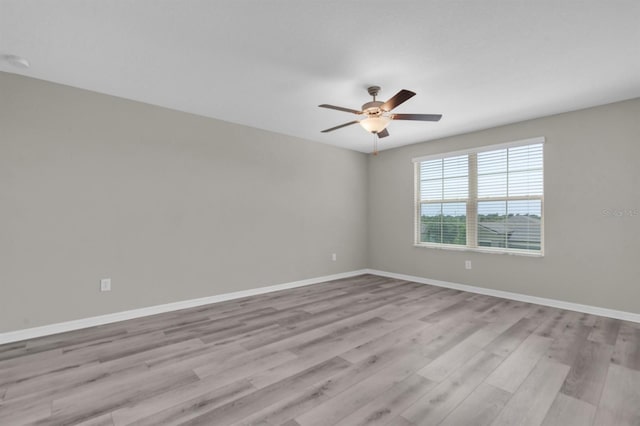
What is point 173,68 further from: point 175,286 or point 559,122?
point 559,122

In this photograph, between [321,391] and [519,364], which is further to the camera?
[519,364]

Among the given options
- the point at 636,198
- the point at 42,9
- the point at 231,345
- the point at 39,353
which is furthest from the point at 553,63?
the point at 39,353

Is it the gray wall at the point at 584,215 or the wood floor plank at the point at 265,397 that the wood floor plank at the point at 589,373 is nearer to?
the gray wall at the point at 584,215

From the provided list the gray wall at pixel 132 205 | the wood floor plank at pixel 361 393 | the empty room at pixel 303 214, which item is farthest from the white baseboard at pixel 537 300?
the wood floor plank at pixel 361 393

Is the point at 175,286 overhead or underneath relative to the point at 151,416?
overhead

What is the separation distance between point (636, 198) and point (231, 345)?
4731mm

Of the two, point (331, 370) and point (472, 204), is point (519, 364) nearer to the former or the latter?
point (331, 370)

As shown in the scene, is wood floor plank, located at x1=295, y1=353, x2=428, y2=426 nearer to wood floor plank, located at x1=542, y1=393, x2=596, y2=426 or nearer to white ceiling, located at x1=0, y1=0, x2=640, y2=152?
wood floor plank, located at x1=542, y1=393, x2=596, y2=426

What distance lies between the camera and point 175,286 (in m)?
3.84

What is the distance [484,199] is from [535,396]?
10.9 ft

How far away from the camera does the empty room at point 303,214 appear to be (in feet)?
6.63

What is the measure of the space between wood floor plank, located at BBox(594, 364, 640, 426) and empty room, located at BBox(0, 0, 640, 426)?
2cm

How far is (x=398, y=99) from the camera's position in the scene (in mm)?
2695

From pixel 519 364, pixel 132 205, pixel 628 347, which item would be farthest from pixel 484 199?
pixel 132 205
